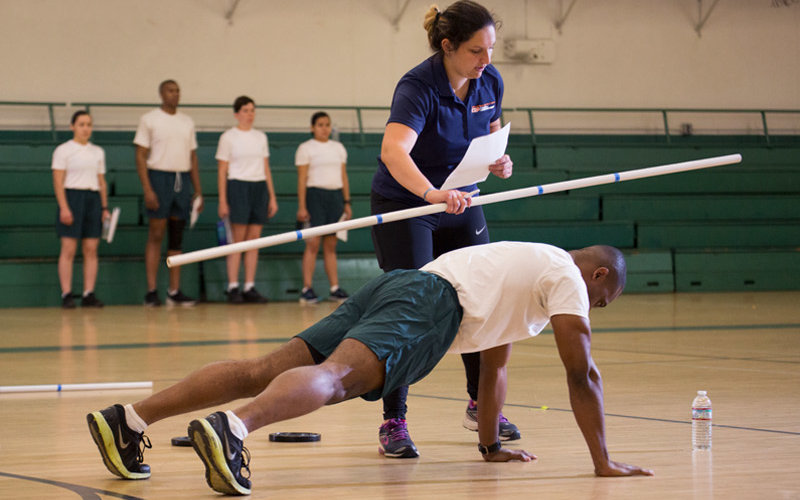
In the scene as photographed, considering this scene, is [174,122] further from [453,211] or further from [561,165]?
[453,211]

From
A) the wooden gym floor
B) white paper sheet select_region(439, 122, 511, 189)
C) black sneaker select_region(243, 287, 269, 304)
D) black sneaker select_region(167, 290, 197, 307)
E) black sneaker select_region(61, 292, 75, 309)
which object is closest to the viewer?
the wooden gym floor

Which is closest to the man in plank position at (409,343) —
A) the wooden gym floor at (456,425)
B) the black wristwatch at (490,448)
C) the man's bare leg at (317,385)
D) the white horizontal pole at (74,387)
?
the man's bare leg at (317,385)

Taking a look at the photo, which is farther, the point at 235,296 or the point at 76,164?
the point at 235,296

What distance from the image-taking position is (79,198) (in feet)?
28.8

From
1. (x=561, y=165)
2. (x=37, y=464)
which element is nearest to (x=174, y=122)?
(x=561, y=165)

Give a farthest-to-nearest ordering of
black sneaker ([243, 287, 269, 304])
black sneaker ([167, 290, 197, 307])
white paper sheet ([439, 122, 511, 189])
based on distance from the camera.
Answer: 1. black sneaker ([243, 287, 269, 304])
2. black sneaker ([167, 290, 197, 307])
3. white paper sheet ([439, 122, 511, 189])

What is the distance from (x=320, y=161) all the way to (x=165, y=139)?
4.45ft

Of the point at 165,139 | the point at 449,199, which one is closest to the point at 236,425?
the point at 449,199

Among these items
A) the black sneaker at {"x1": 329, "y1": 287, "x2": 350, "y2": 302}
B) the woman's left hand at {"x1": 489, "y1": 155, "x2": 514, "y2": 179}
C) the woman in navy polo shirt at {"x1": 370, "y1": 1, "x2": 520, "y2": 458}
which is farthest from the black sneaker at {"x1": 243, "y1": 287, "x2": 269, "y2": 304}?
the woman's left hand at {"x1": 489, "y1": 155, "x2": 514, "y2": 179}

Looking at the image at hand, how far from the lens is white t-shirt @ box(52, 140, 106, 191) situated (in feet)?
28.4

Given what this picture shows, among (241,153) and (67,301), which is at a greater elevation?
(241,153)

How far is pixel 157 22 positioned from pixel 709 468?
10.2 m

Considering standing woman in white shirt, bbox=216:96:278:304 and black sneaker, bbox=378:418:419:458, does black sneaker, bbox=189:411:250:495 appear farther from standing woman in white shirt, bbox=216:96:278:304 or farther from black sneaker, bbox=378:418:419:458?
standing woman in white shirt, bbox=216:96:278:304

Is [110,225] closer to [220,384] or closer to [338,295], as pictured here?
[338,295]
